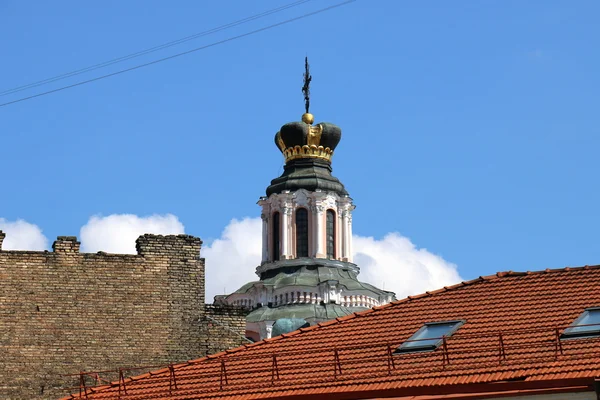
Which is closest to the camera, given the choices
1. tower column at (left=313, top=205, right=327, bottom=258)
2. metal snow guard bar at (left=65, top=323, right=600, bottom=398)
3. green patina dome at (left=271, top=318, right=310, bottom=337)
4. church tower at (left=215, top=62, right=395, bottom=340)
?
metal snow guard bar at (left=65, top=323, right=600, bottom=398)

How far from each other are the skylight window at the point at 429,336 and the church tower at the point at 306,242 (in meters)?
44.5

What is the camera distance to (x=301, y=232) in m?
77.0

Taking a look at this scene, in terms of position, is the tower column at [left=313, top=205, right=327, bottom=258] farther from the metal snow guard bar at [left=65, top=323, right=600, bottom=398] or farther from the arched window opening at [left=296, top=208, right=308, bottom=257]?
the metal snow guard bar at [left=65, top=323, right=600, bottom=398]

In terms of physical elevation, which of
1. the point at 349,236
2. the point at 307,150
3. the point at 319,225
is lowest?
the point at 349,236

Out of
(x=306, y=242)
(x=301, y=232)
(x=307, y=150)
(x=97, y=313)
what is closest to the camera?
(x=97, y=313)

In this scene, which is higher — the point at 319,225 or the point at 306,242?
the point at 319,225

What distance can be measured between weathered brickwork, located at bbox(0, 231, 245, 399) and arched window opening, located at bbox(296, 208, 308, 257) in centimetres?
4037

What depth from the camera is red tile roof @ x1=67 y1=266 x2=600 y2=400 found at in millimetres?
22500

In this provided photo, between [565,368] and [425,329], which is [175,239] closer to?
[425,329]

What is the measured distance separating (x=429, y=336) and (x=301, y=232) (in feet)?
168

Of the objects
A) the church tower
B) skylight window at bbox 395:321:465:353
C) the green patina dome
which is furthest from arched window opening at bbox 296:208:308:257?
skylight window at bbox 395:321:465:353

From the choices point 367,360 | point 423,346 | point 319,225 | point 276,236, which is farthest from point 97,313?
point 276,236

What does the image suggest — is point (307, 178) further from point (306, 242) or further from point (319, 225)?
point (306, 242)

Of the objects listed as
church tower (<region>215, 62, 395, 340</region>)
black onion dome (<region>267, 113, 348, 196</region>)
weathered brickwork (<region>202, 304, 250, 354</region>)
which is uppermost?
black onion dome (<region>267, 113, 348, 196</region>)
